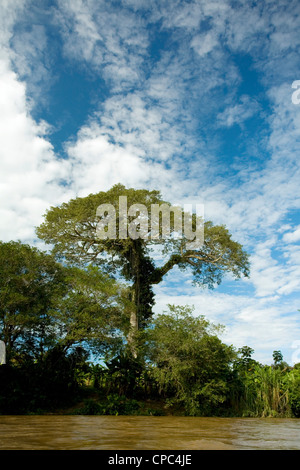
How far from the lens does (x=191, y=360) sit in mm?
12227

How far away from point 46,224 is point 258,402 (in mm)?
15481

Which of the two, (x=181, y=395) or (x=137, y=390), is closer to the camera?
(x=181, y=395)

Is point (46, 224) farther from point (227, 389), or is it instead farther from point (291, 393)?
point (291, 393)

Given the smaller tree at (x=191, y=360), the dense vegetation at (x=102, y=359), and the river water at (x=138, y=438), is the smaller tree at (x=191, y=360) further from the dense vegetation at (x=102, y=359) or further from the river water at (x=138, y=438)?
the river water at (x=138, y=438)

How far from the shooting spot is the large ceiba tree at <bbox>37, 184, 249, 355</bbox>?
68.1 ft

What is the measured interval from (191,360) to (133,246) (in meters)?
10.2

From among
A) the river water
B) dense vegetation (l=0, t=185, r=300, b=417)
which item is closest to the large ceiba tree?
dense vegetation (l=0, t=185, r=300, b=417)

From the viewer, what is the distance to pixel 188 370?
40.2 ft

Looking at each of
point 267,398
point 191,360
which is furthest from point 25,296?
point 267,398

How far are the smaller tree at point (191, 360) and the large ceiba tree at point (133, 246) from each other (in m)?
7.16

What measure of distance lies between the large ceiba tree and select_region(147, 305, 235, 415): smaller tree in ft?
23.5

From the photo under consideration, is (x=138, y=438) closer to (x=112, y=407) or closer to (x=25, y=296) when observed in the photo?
(x=112, y=407)
